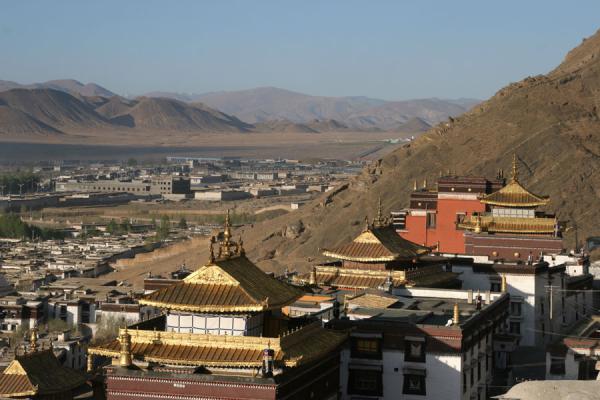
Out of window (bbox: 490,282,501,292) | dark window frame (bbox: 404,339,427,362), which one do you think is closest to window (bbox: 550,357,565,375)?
dark window frame (bbox: 404,339,427,362)

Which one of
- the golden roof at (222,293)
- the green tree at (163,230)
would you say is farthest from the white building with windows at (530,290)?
the green tree at (163,230)

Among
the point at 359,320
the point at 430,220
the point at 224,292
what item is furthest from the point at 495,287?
the point at 224,292

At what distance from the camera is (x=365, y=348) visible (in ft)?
103

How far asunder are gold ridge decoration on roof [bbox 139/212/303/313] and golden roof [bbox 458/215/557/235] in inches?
968

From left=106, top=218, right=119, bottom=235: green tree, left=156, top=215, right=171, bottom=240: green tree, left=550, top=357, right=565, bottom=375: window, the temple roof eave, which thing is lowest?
left=106, top=218, right=119, bottom=235: green tree

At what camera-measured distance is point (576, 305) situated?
46.8m

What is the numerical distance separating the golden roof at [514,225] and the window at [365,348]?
21.1 m

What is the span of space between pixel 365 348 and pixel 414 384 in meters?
1.41

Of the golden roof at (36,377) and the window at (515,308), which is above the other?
the window at (515,308)

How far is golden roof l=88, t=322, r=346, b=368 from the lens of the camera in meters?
26.2

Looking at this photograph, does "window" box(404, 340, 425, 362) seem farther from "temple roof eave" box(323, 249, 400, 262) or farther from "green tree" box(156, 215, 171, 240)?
"green tree" box(156, 215, 171, 240)

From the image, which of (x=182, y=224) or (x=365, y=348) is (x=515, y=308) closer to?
(x=365, y=348)

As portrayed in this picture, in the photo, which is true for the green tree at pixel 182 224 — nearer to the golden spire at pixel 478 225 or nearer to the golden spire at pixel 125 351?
the golden spire at pixel 478 225

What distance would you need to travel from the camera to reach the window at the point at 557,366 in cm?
3550
